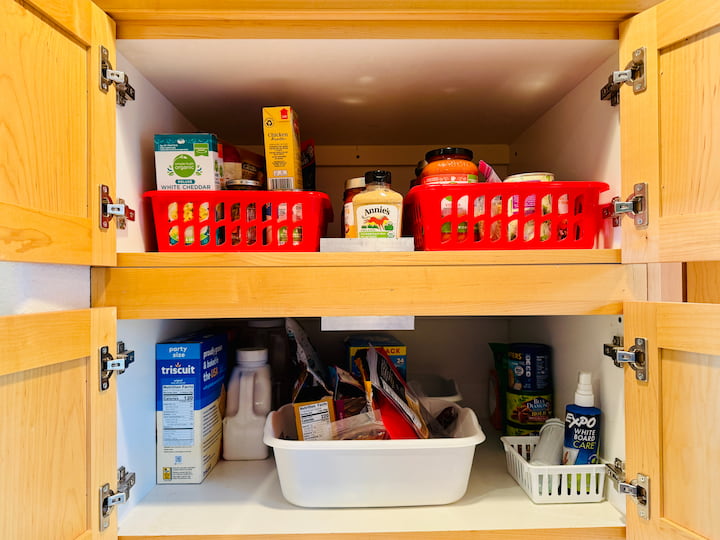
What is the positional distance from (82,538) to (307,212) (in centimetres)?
59

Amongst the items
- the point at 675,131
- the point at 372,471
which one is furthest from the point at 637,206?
the point at 372,471

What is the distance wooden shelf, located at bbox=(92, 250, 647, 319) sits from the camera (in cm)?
74

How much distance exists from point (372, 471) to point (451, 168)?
0.57m

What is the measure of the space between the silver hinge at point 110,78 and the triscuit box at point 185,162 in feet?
0.31

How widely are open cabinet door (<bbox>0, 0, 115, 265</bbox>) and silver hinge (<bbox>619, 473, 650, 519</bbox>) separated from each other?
2.89 feet

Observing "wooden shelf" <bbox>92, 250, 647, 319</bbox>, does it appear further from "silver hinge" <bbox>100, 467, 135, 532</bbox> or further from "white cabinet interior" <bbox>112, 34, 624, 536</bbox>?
"silver hinge" <bbox>100, 467, 135, 532</bbox>

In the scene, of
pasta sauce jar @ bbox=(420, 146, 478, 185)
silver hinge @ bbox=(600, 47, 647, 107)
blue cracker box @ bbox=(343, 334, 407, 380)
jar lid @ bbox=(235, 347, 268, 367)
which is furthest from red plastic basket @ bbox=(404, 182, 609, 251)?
jar lid @ bbox=(235, 347, 268, 367)

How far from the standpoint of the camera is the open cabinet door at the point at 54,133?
22.1 inches

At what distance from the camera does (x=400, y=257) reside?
756 millimetres

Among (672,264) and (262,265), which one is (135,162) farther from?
(672,264)

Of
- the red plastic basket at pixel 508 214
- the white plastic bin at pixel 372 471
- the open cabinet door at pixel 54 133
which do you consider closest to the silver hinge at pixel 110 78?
the open cabinet door at pixel 54 133

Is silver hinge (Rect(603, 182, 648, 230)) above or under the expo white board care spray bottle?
above

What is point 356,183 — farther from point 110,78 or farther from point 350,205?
point 110,78

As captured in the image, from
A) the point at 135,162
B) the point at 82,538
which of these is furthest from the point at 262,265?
the point at 82,538
